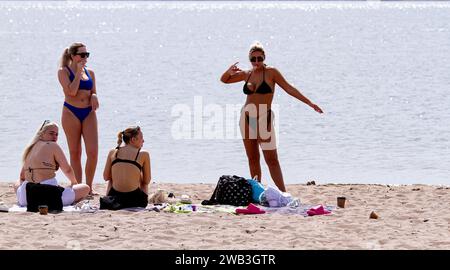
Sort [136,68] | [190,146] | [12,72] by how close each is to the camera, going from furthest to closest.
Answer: [136,68]
[12,72]
[190,146]

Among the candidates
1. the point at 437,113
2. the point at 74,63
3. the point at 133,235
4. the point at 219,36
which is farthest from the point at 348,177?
the point at 219,36

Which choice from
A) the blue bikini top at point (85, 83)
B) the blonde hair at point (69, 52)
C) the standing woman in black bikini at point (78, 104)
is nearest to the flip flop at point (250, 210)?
the standing woman in black bikini at point (78, 104)

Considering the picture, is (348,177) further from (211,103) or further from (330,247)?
(211,103)

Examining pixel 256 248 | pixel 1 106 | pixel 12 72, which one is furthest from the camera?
pixel 12 72

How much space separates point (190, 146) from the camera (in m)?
18.4

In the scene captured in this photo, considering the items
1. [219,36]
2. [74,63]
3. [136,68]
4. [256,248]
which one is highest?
[219,36]

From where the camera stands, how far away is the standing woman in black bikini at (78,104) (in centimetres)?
1134

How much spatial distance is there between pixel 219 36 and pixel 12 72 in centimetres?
4117

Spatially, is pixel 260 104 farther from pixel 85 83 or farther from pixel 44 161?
pixel 44 161

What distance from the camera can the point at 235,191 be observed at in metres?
10.7

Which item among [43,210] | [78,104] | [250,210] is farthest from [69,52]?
[250,210]

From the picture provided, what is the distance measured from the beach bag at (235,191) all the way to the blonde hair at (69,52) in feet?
6.67

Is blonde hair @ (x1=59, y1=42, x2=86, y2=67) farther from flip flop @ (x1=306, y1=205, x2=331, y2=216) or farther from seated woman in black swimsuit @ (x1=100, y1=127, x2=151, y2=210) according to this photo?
flip flop @ (x1=306, y1=205, x2=331, y2=216)

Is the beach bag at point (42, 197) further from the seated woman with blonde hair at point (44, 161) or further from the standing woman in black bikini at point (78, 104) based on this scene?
the standing woman in black bikini at point (78, 104)
